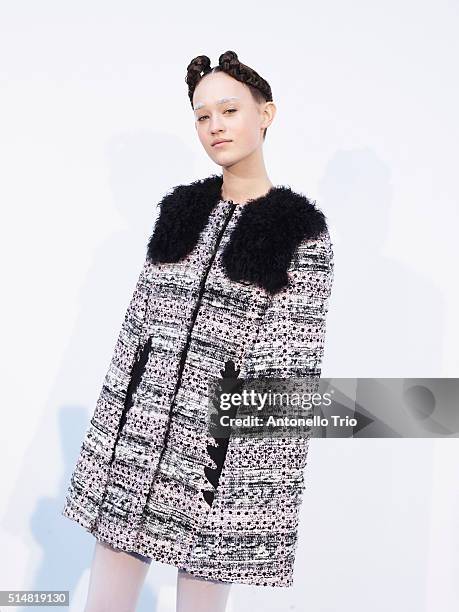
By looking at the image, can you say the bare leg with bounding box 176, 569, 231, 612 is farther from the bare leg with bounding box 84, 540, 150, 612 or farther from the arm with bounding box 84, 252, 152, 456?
the arm with bounding box 84, 252, 152, 456

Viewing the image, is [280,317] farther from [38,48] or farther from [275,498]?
[38,48]

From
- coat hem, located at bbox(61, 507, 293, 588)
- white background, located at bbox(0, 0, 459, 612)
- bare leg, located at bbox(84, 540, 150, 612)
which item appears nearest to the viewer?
coat hem, located at bbox(61, 507, 293, 588)

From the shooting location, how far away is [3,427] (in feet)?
9.06

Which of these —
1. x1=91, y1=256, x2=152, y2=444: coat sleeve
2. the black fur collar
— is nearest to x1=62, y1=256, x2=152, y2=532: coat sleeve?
x1=91, y1=256, x2=152, y2=444: coat sleeve

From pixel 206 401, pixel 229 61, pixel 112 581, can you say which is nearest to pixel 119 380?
pixel 206 401

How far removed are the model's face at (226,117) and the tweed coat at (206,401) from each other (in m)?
0.12

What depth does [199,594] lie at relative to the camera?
171cm

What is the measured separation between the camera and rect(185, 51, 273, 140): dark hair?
5.98 feet

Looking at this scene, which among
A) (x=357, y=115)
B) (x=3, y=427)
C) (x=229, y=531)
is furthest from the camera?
(x=3, y=427)

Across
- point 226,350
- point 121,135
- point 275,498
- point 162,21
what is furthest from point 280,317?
point 162,21

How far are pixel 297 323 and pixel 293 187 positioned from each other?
986 millimetres

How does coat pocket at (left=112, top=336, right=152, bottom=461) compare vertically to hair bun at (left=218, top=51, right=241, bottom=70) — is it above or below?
below

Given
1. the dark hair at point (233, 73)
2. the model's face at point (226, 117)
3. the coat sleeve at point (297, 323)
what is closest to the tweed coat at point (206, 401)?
the coat sleeve at point (297, 323)

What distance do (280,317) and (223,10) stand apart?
1352mm
